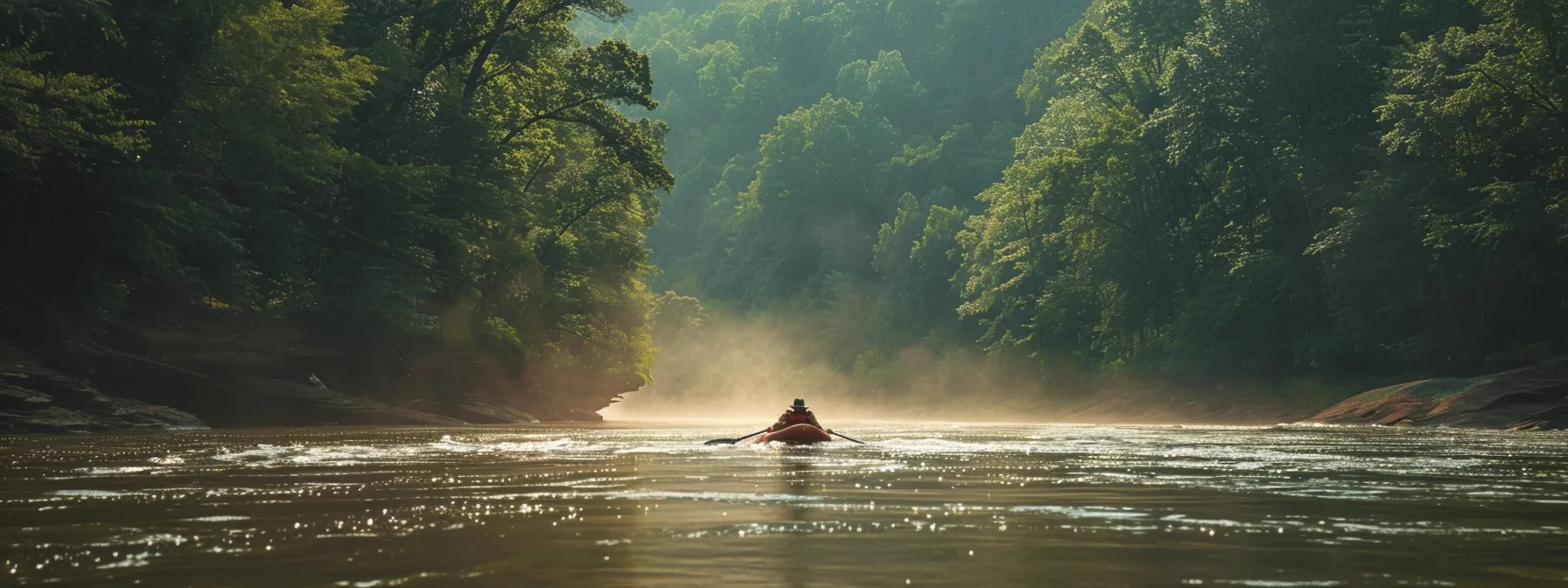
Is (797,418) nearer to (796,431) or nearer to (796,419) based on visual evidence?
(796,419)

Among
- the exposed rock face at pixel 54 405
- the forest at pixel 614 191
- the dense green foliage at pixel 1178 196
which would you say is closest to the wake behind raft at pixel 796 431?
the exposed rock face at pixel 54 405

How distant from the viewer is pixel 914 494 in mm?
11922

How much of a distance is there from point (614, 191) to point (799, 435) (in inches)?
1463

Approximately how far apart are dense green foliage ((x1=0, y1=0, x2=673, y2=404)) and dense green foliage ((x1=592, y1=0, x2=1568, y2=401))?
2409 cm

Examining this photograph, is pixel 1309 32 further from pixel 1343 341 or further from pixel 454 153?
pixel 454 153

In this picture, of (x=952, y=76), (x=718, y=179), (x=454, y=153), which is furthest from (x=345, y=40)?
(x=718, y=179)

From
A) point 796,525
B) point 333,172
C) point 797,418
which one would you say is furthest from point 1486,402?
point 796,525

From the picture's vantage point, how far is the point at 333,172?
3644cm

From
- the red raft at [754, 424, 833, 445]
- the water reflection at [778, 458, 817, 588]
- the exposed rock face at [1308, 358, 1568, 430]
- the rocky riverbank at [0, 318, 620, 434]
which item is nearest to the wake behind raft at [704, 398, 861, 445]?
the red raft at [754, 424, 833, 445]

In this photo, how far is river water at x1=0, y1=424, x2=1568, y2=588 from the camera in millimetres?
6590

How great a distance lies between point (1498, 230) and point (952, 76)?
332ft

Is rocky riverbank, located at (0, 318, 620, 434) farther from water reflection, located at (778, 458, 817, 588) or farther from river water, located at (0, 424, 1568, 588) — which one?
water reflection, located at (778, 458, 817, 588)

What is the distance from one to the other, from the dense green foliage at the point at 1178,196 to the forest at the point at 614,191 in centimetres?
19

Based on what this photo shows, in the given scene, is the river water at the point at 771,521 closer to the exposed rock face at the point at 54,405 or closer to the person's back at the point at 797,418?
the person's back at the point at 797,418
